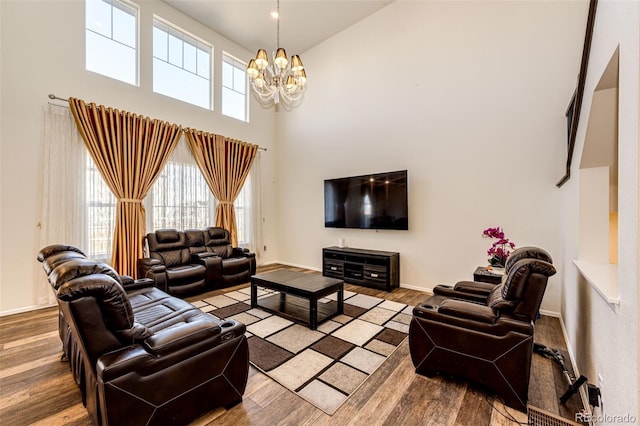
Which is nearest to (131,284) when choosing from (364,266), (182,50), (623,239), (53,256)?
(53,256)

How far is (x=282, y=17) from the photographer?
4910 millimetres

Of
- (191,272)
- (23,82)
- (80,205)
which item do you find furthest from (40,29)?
(191,272)

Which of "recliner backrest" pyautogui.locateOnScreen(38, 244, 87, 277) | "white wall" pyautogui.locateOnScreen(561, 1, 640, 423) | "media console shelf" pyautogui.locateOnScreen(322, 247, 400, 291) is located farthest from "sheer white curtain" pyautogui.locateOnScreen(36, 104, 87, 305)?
"white wall" pyautogui.locateOnScreen(561, 1, 640, 423)

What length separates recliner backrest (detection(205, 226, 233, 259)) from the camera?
15.9 feet

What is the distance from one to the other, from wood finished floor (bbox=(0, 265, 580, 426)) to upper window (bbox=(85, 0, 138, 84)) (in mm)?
4021

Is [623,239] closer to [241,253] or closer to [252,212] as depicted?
[241,253]

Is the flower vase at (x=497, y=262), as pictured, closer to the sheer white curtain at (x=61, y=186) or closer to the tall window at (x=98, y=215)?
the tall window at (x=98, y=215)

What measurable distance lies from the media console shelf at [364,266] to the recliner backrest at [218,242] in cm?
181

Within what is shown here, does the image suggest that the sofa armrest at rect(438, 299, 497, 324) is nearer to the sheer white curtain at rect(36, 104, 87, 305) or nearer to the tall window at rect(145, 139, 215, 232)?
the tall window at rect(145, 139, 215, 232)

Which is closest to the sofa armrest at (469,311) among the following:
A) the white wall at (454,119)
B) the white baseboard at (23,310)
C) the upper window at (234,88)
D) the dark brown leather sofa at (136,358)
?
the dark brown leather sofa at (136,358)

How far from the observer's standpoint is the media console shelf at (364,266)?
4293mm

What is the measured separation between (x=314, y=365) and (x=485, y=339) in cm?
131

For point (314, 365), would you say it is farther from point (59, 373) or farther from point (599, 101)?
point (599, 101)

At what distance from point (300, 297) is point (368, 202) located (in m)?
2.28
